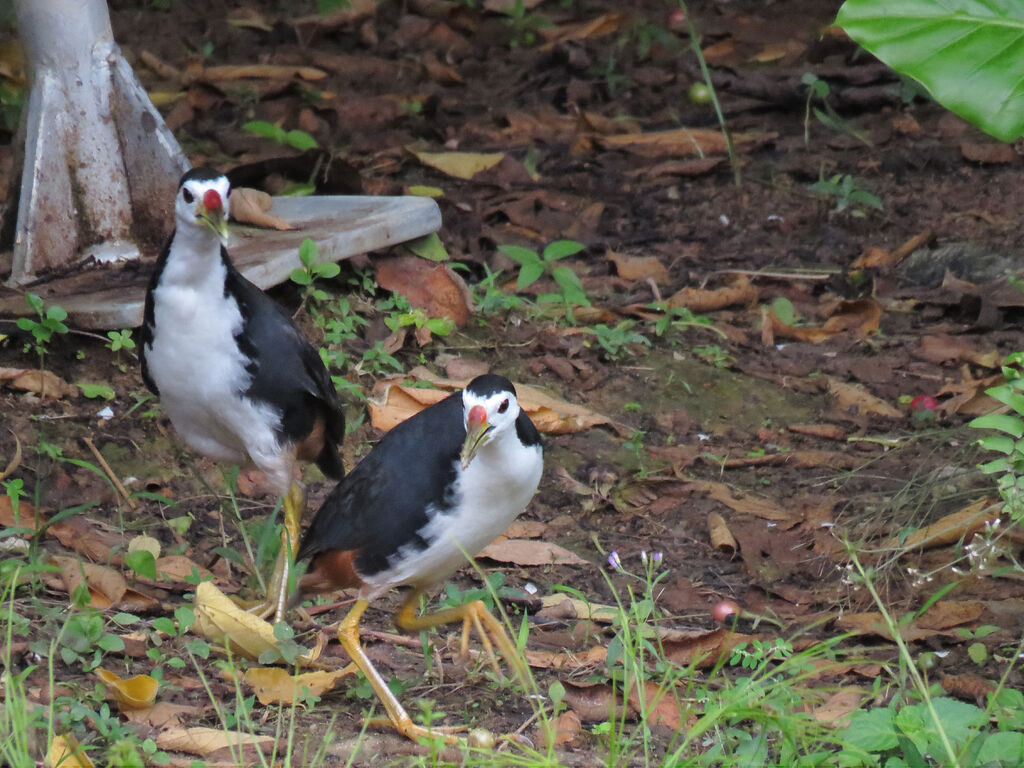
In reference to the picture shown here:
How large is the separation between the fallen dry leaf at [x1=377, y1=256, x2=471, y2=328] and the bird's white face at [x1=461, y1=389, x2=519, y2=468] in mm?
2426

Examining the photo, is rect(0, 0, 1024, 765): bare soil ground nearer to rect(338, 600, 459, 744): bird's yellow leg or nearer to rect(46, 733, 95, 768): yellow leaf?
rect(338, 600, 459, 744): bird's yellow leg

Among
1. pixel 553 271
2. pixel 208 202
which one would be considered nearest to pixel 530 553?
pixel 208 202

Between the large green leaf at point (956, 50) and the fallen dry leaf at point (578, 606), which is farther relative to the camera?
the fallen dry leaf at point (578, 606)

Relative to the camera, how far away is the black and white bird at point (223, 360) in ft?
13.9

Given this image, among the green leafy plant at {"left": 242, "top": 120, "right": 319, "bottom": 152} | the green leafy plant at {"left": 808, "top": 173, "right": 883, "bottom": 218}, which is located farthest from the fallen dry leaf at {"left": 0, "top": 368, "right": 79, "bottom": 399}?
the green leafy plant at {"left": 808, "top": 173, "right": 883, "bottom": 218}

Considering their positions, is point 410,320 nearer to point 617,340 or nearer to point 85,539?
point 617,340

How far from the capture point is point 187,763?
3.29m

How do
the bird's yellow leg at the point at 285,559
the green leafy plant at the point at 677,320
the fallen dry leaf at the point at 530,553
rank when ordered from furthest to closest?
the green leafy plant at the point at 677,320 < the fallen dry leaf at the point at 530,553 < the bird's yellow leg at the point at 285,559

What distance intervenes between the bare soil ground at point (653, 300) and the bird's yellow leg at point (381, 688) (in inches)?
2.6

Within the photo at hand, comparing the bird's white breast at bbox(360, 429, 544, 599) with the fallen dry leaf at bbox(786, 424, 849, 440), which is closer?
the bird's white breast at bbox(360, 429, 544, 599)

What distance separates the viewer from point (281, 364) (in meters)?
4.45

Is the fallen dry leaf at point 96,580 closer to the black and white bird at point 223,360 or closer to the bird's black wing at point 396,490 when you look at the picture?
the black and white bird at point 223,360

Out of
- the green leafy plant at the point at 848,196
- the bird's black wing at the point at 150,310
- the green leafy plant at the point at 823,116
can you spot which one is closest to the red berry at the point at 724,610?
the bird's black wing at the point at 150,310

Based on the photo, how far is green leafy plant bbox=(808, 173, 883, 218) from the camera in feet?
23.6
